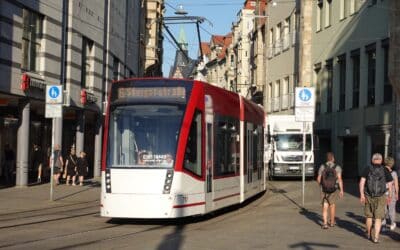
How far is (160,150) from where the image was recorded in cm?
1521

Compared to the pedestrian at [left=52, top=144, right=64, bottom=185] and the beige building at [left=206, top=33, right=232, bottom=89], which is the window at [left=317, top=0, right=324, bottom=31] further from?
the beige building at [left=206, top=33, right=232, bottom=89]

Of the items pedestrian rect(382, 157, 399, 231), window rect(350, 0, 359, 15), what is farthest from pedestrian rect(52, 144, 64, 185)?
window rect(350, 0, 359, 15)

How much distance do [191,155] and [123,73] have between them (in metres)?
27.4

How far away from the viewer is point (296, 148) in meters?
36.0

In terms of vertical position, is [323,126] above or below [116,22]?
below

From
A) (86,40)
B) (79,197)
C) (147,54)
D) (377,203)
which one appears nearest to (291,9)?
(147,54)

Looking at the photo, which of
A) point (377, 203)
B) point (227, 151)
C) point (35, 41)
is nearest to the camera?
point (377, 203)

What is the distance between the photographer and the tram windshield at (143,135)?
1519 cm

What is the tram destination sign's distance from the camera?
15.7 meters

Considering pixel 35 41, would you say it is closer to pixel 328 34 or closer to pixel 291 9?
pixel 328 34

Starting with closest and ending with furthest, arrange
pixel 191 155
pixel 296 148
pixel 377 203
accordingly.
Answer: pixel 377 203
pixel 191 155
pixel 296 148

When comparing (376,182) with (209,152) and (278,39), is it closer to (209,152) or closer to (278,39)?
(209,152)

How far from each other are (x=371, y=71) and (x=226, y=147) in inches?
815

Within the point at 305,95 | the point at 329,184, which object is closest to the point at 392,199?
the point at 329,184
